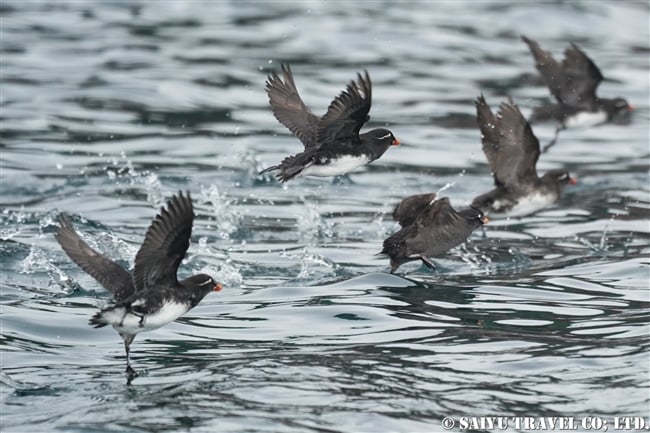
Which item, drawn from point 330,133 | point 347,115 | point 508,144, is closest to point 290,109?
point 330,133

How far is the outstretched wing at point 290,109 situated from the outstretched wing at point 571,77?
21.0 ft

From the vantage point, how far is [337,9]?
104 ft

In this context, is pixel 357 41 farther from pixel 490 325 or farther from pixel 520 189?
pixel 490 325

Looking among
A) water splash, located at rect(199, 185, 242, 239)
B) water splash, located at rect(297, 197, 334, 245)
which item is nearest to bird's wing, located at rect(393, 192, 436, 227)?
water splash, located at rect(297, 197, 334, 245)

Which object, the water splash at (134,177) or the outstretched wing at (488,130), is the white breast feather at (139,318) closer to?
the outstretched wing at (488,130)

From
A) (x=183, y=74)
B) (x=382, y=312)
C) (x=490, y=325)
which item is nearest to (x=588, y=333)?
(x=490, y=325)

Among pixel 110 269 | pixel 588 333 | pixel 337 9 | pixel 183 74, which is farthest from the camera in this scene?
pixel 337 9

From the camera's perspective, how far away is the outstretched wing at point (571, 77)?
18844 mm

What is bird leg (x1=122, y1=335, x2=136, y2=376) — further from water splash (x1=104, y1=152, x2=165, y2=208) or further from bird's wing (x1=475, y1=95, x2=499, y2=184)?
water splash (x1=104, y1=152, x2=165, y2=208)

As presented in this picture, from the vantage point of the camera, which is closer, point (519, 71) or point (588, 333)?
point (588, 333)

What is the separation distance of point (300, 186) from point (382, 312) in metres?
6.79

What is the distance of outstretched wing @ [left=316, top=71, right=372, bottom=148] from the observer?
38.2 ft

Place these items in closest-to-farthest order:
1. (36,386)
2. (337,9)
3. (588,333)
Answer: (36,386), (588,333), (337,9)

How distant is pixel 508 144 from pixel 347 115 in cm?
318
